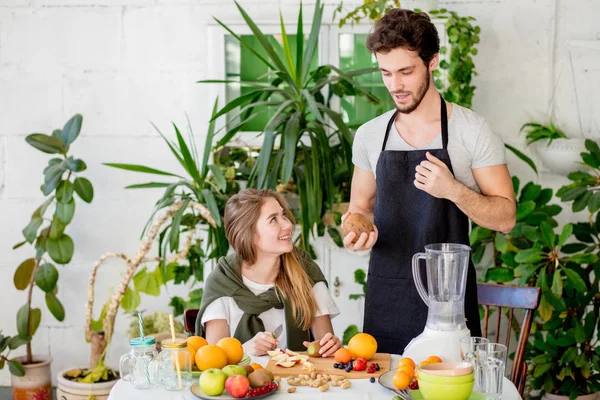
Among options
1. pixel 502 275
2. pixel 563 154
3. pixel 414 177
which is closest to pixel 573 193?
pixel 563 154

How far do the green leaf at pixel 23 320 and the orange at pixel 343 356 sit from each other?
227 cm

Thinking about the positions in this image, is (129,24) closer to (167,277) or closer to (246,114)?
(246,114)

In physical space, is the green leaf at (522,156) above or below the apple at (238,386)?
above

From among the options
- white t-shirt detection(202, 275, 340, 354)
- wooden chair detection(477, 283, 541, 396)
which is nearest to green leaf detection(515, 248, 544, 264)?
wooden chair detection(477, 283, 541, 396)

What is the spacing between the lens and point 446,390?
1.69 meters

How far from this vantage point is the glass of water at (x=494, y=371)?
1771mm

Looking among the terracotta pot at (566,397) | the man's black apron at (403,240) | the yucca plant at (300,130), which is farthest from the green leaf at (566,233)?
the man's black apron at (403,240)

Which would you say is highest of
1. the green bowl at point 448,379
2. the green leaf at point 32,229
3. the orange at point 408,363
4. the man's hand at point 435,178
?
the man's hand at point 435,178

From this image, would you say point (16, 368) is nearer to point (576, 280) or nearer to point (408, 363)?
point (408, 363)

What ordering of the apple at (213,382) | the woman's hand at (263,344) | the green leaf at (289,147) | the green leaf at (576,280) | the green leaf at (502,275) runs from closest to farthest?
the apple at (213,382) < the woman's hand at (263,344) < the green leaf at (289,147) < the green leaf at (576,280) < the green leaf at (502,275)

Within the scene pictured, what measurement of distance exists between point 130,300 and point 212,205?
2.76ft

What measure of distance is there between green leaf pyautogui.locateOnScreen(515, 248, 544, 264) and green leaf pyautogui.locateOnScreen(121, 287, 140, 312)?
1.83 metres

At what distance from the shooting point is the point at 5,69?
160 inches

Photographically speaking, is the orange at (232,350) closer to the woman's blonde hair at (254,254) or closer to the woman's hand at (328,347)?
the woman's hand at (328,347)
